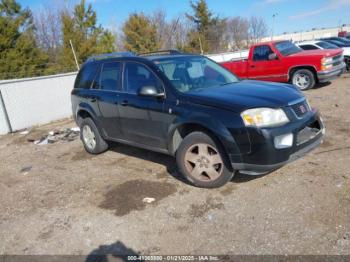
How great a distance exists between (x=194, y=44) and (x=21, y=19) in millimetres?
17928

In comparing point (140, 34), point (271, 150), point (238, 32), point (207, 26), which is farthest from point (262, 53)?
point (238, 32)

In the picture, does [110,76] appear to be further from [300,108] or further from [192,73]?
[300,108]

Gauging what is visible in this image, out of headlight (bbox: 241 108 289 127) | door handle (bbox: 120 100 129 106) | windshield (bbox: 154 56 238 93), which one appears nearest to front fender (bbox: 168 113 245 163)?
headlight (bbox: 241 108 289 127)

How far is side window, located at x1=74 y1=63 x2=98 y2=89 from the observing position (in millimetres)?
6234

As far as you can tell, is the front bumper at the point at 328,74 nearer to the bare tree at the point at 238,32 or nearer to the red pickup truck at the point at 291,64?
the red pickup truck at the point at 291,64

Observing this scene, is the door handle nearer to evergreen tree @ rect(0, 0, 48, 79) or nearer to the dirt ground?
the dirt ground

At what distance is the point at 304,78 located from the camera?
443 inches

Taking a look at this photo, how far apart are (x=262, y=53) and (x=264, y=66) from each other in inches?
18.8

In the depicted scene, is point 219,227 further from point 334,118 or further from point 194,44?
point 194,44

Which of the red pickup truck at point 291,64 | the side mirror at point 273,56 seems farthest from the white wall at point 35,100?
the side mirror at point 273,56

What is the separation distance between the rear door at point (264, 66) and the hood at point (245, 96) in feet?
23.5

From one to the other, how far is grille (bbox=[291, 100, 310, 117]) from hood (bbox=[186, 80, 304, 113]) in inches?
3.7

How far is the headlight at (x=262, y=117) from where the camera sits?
379cm

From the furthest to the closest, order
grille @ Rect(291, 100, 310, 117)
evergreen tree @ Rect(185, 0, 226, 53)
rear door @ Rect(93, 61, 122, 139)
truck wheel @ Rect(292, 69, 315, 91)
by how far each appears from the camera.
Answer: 1. evergreen tree @ Rect(185, 0, 226, 53)
2. truck wheel @ Rect(292, 69, 315, 91)
3. rear door @ Rect(93, 61, 122, 139)
4. grille @ Rect(291, 100, 310, 117)
